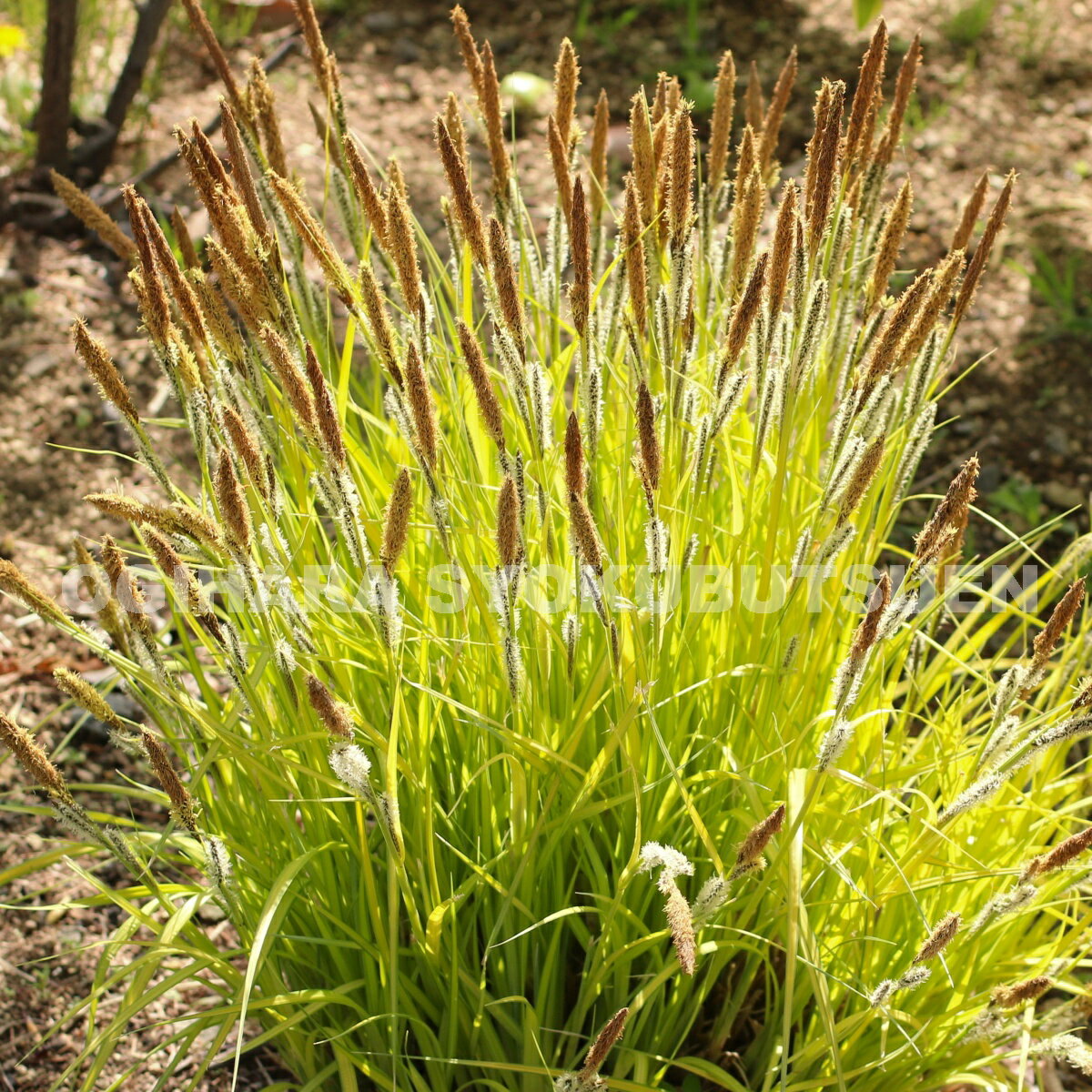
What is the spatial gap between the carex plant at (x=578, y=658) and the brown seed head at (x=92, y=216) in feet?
0.06

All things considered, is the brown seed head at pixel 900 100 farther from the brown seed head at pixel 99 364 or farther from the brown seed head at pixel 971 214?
the brown seed head at pixel 99 364

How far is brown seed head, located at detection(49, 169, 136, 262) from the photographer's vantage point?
1.58 metres

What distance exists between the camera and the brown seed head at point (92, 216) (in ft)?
5.17

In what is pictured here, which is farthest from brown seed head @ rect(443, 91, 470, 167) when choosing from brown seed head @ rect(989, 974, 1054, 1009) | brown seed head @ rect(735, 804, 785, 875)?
brown seed head @ rect(989, 974, 1054, 1009)

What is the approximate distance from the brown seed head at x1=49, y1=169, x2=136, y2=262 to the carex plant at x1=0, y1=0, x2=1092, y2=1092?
0.06 ft

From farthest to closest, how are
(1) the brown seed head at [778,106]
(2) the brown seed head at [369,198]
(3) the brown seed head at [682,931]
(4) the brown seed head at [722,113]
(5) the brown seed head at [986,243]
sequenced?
(1) the brown seed head at [778,106] → (4) the brown seed head at [722,113] → (5) the brown seed head at [986,243] → (2) the brown seed head at [369,198] → (3) the brown seed head at [682,931]

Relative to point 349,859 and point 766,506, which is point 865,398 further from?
point 349,859

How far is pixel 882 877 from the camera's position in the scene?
5.40ft

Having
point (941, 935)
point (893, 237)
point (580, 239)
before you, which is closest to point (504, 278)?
point (580, 239)

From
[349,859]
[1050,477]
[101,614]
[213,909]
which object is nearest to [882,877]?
[349,859]

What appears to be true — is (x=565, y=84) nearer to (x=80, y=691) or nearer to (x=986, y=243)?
(x=986, y=243)

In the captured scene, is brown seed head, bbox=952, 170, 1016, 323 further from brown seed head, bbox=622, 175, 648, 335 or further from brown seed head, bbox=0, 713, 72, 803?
brown seed head, bbox=0, 713, 72, 803

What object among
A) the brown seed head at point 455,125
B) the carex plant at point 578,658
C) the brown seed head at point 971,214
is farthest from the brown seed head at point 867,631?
the brown seed head at point 455,125

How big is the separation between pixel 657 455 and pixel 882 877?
2.80ft
